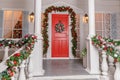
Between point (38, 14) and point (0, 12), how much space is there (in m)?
3.67

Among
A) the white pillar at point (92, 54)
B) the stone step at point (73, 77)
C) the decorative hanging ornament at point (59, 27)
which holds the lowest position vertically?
the stone step at point (73, 77)

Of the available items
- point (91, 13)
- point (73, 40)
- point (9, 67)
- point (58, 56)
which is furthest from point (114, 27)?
point (9, 67)

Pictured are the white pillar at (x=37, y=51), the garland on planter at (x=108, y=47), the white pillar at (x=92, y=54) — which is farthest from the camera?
the white pillar at (x=92, y=54)

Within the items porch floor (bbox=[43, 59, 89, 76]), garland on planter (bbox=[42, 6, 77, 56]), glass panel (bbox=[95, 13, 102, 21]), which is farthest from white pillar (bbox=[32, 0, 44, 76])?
glass panel (bbox=[95, 13, 102, 21])

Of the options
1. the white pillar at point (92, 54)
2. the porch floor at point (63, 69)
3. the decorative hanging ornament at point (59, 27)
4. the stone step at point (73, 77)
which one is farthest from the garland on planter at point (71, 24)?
the stone step at point (73, 77)

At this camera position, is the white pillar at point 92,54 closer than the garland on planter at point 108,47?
No

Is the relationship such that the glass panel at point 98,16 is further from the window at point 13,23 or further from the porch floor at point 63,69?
the window at point 13,23

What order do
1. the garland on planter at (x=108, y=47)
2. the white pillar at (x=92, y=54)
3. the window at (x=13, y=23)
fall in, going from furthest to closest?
the window at (x=13, y=23) < the white pillar at (x=92, y=54) < the garland on planter at (x=108, y=47)

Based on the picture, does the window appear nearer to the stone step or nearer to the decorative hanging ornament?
the decorative hanging ornament

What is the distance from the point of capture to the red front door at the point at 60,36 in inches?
304

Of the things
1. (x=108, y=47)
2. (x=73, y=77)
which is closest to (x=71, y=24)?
(x=73, y=77)

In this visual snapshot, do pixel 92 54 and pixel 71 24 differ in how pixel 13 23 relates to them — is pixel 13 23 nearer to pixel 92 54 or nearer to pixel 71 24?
pixel 71 24

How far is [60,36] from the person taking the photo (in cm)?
776

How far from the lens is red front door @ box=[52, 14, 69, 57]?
25.3 ft
